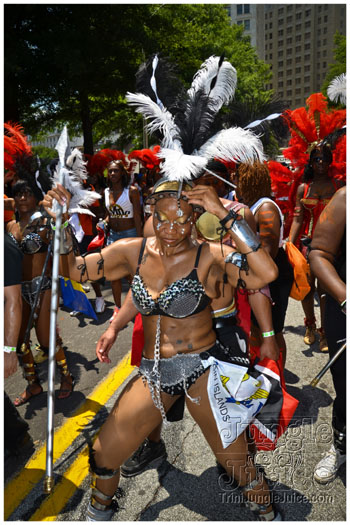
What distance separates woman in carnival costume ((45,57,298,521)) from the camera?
88.8 inches

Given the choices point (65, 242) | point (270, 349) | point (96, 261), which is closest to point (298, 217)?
point (270, 349)

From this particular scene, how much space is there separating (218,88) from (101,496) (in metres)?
2.69

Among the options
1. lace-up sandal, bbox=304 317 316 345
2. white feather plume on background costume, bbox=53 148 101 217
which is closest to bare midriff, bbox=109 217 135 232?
lace-up sandal, bbox=304 317 316 345

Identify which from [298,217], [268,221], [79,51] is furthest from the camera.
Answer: [79,51]

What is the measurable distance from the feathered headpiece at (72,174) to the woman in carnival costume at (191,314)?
16 centimetres

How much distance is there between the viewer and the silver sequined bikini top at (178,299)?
232 cm

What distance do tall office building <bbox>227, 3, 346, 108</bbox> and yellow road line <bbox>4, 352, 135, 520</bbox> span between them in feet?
323

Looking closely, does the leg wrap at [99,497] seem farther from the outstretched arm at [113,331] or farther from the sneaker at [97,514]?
the outstretched arm at [113,331]

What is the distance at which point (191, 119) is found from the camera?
2299mm

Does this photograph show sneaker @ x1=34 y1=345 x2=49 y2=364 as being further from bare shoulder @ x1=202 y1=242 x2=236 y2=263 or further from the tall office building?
the tall office building

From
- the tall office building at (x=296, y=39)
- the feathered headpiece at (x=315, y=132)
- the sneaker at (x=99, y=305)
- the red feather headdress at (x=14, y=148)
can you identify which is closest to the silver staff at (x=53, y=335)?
the red feather headdress at (x=14, y=148)

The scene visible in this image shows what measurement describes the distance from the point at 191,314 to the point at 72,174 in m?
1.33

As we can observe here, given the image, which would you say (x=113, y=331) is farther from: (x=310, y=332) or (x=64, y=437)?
(x=310, y=332)

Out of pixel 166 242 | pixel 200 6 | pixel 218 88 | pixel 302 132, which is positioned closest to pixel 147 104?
pixel 218 88
